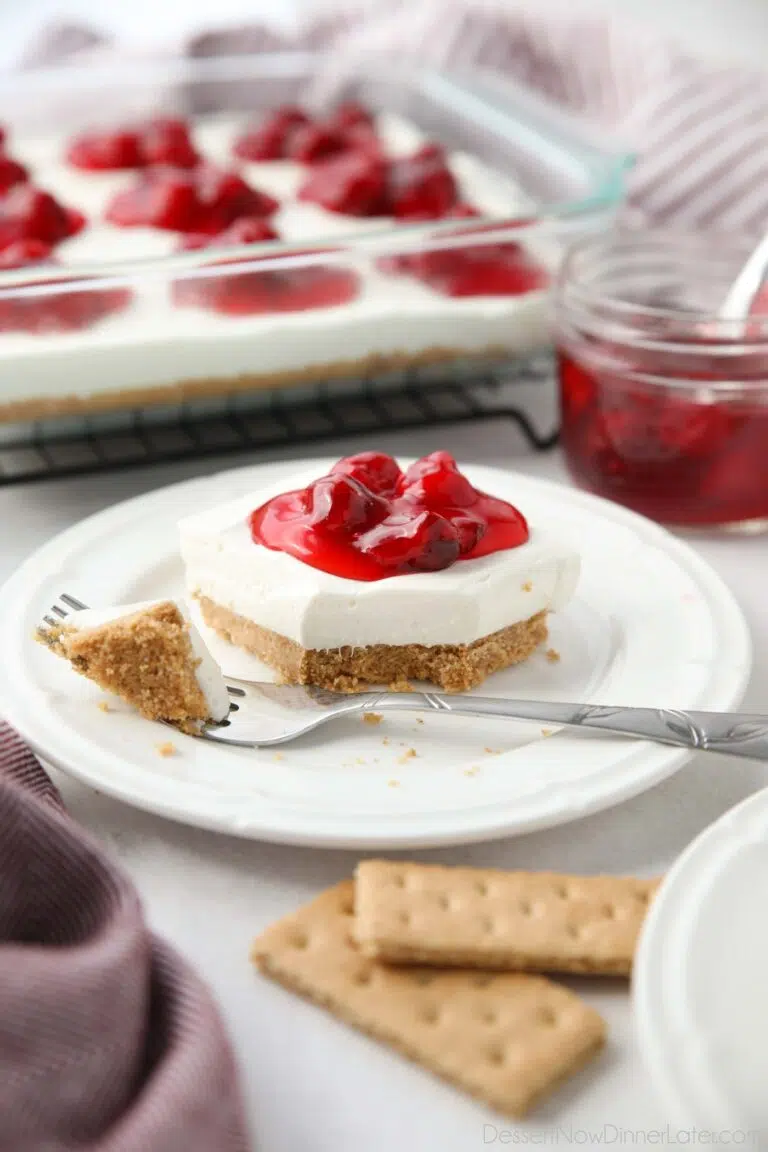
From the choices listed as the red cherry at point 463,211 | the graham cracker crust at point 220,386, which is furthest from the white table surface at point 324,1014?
the red cherry at point 463,211

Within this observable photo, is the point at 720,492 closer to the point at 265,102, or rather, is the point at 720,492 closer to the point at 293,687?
the point at 293,687

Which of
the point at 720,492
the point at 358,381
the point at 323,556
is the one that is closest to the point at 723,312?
the point at 720,492

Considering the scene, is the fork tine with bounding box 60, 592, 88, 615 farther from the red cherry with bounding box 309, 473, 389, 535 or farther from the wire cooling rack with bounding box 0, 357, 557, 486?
the wire cooling rack with bounding box 0, 357, 557, 486

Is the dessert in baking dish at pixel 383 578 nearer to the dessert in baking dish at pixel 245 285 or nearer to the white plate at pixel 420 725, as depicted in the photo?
the white plate at pixel 420 725

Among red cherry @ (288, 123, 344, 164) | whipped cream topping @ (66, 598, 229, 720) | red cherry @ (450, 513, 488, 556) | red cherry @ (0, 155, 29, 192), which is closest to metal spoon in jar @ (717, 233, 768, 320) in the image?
red cherry @ (450, 513, 488, 556)

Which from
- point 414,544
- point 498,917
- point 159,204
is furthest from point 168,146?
point 498,917

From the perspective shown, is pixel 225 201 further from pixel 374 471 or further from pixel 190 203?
pixel 374 471
